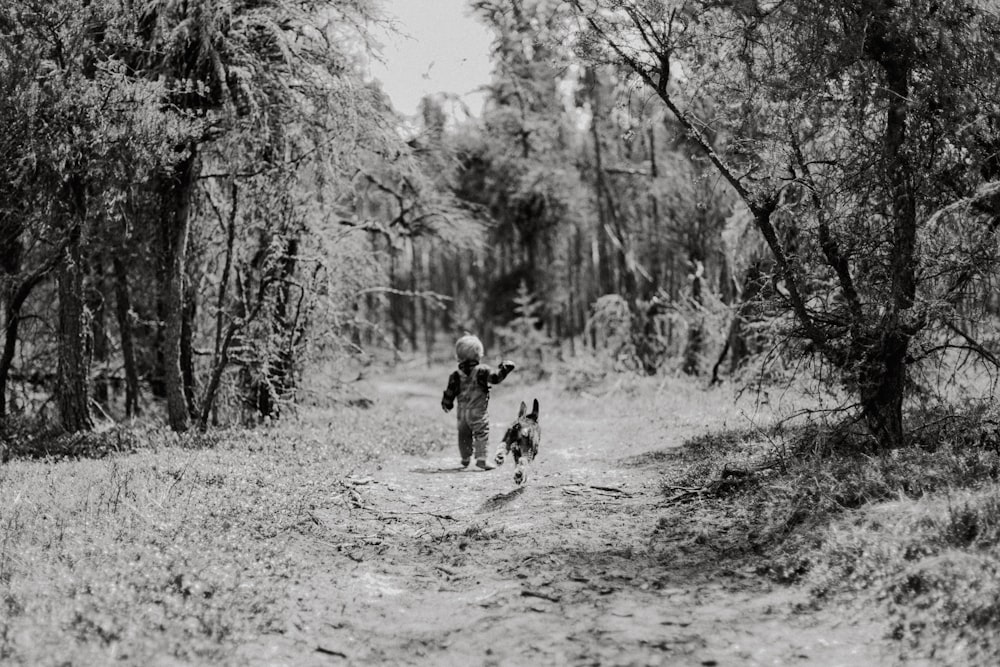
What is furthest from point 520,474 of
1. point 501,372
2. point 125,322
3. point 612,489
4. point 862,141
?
point 125,322

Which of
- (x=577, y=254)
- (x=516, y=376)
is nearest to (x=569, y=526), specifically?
(x=516, y=376)

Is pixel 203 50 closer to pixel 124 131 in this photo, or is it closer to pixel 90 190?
pixel 124 131

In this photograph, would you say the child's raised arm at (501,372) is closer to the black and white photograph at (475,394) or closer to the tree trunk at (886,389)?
the black and white photograph at (475,394)

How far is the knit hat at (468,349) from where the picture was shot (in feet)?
32.6

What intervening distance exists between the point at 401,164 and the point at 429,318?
46.8 m

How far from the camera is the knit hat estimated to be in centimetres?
995

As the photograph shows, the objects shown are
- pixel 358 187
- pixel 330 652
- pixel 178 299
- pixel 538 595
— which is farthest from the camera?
pixel 358 187

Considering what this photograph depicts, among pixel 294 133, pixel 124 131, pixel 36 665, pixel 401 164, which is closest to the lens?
pixel 36 665

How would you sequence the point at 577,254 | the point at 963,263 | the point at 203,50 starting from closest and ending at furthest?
1. the point at 963,263
2. the point at 203,50
3. the point at 577,254

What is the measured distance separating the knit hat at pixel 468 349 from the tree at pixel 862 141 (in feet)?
12.7

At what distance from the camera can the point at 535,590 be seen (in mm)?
5203

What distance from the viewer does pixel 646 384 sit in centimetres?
1891

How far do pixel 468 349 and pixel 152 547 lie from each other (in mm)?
5234

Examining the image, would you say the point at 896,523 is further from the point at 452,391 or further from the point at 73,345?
the point at 73,345
